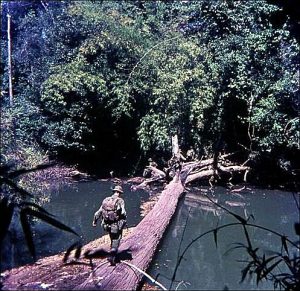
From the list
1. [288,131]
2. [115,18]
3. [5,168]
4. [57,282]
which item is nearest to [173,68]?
[115,18]

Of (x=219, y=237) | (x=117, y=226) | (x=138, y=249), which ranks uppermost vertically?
(x=117, y=226)

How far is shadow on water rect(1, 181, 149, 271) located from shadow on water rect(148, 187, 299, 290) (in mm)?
1412

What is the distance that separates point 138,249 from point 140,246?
14cm

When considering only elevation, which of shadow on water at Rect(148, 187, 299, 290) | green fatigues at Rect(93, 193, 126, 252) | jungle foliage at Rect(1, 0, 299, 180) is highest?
jungle foliage at Rect(1, 0, 299, 180)

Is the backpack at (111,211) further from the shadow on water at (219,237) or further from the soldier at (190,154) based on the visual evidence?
the soldier at (190,154)

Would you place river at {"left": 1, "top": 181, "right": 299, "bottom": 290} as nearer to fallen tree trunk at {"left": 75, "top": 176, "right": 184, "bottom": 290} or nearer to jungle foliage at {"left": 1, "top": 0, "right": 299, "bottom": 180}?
fallen tree trunk at {"left": 75, "top": 176, "right": 184, "bottom": 290}

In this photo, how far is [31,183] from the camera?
356 inches

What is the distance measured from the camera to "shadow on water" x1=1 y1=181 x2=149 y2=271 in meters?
8.71

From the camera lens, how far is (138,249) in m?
7.50

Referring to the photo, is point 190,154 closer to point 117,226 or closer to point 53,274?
point 117,226

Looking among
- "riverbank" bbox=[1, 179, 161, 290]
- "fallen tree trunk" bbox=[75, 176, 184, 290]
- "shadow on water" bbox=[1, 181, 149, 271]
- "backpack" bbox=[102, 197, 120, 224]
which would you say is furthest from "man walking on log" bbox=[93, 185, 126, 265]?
"shadow on water" bbox=[1, 181, 149, 271]

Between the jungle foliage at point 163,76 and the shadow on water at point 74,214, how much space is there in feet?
6.33

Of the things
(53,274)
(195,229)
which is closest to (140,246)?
(53,274)

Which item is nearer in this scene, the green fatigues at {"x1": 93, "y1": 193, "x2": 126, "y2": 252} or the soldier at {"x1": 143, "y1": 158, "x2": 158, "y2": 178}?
the green fatigues at {"x1": 93, "y1": 193, "x2": 126, "y2": 252}
